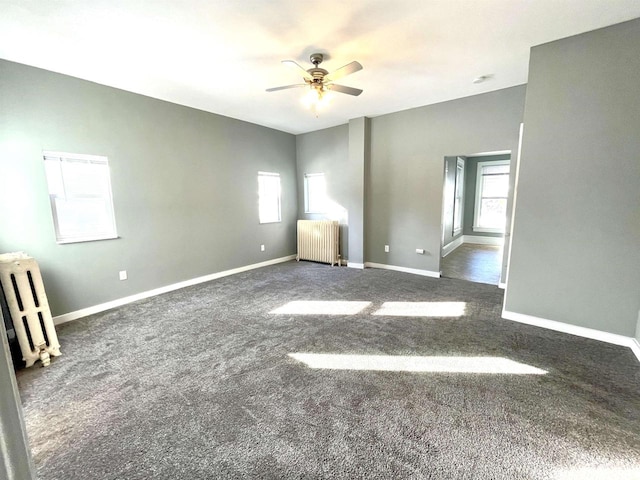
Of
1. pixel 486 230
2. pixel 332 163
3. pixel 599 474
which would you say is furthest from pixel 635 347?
pixel 486 230

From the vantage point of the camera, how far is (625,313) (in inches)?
98.5

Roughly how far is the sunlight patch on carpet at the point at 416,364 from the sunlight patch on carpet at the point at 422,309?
2.87 feet

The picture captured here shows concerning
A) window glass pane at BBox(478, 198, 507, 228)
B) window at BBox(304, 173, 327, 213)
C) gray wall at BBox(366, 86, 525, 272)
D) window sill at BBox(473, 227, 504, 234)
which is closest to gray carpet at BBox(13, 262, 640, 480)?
gray wall at BBox(366, 86, 525, 272)

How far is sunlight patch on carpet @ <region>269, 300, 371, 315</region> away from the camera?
3.29 metres

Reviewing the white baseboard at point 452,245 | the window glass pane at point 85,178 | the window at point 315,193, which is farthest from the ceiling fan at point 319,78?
the white baseboard at point 452,245

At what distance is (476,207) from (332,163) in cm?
462

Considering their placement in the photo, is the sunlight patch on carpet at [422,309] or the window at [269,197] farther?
the window at [269,197]

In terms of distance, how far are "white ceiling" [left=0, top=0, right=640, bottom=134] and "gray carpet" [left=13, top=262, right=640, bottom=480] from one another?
281 cm

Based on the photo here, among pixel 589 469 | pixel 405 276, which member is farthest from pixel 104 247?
pixel 589 469

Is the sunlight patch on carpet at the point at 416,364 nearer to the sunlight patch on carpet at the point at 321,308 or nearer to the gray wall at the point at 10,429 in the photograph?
Answer: the sunlight patch on carpet at the point at 321,308

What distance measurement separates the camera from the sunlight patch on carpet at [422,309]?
320 centimetres

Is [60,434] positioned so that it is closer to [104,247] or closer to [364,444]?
[364,444]

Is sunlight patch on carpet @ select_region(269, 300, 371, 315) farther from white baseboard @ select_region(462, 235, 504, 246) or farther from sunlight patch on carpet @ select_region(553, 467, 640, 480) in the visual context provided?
white baseboard @ select_region(462, 235, 504, 246)

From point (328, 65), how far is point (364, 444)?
11.3 feet
